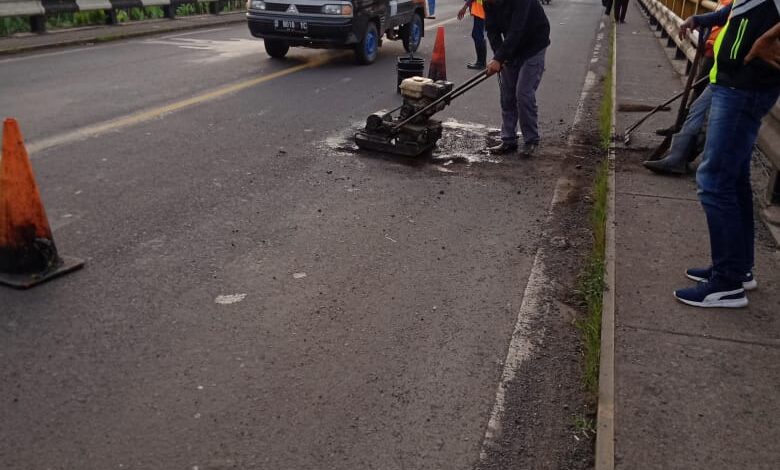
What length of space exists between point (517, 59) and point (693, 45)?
22.1 feet

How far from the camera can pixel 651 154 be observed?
714 centimetres

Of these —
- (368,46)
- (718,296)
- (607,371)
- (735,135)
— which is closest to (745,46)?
(735,135)

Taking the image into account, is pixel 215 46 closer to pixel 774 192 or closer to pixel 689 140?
Result: pixel 689 140

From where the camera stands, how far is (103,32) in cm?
1536

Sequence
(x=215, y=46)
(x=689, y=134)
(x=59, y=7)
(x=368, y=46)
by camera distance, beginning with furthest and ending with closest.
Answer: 1. (x=59, y=7)
2. (x=215, y=46)
3. (x=368, y=46)
4. (x=689, y=134)

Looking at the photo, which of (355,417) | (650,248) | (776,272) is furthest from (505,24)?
(355,417)

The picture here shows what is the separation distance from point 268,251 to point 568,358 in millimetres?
2115

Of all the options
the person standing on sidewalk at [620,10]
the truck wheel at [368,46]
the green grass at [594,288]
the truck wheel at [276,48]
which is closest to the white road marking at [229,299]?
the green grass at [594,288]

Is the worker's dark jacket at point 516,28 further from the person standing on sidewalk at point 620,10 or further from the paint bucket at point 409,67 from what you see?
the person standing on sidewalk at point 620,10

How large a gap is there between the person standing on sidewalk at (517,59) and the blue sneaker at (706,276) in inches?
112

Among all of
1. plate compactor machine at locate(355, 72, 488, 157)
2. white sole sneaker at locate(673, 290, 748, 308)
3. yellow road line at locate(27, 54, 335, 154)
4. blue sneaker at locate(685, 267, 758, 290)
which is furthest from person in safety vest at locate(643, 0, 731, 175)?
yellow road line at locate(27, 54, 335, 154)

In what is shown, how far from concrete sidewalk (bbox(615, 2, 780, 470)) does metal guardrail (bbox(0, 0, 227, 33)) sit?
13.2 metres

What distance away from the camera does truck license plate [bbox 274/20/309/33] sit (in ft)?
39.0

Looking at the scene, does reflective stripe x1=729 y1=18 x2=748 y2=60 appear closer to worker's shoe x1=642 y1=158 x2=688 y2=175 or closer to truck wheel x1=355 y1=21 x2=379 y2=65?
worker's shoe x1=642 y1=158 x2=688 y2=175
